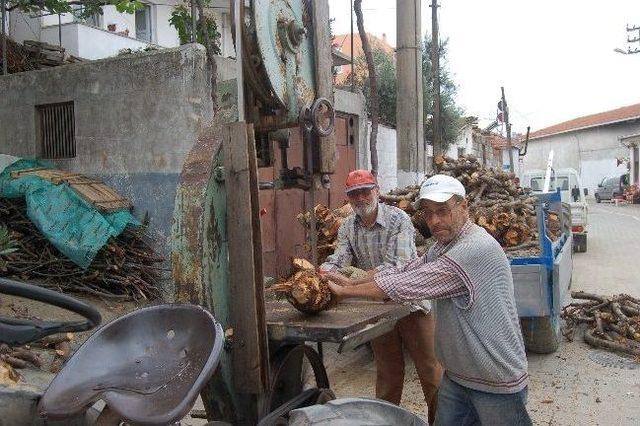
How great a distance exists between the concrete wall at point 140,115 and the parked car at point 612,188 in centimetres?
3505

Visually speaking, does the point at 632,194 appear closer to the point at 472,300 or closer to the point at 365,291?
the point at 472,300

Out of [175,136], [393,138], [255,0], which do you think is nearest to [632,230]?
[393,138]

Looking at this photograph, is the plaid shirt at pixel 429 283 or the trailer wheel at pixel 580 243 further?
the trailer wheel at pixel 580 243

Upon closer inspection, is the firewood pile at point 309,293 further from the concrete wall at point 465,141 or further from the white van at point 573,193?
the concrete wall at point 465,141

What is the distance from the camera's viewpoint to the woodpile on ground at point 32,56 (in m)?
11.2

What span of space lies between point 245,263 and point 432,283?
849 millimetres

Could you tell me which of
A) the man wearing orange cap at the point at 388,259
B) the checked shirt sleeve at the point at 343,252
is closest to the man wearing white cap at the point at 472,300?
the man wearing orange cap at the point at 388,259

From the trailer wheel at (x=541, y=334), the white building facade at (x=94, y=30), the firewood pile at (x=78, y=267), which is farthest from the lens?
the white building facade at (x=94, y=30)

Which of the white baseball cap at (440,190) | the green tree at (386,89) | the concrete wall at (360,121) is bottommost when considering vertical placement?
the white baseball cap at (440,190)

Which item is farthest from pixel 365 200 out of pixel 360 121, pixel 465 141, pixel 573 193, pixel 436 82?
pixel 465 141

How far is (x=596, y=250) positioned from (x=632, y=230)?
5.84 meters

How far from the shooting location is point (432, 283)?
2652 millimetres

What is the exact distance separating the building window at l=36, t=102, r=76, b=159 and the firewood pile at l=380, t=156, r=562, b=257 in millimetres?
4891

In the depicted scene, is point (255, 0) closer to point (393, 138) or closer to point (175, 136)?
point (175, 136)
